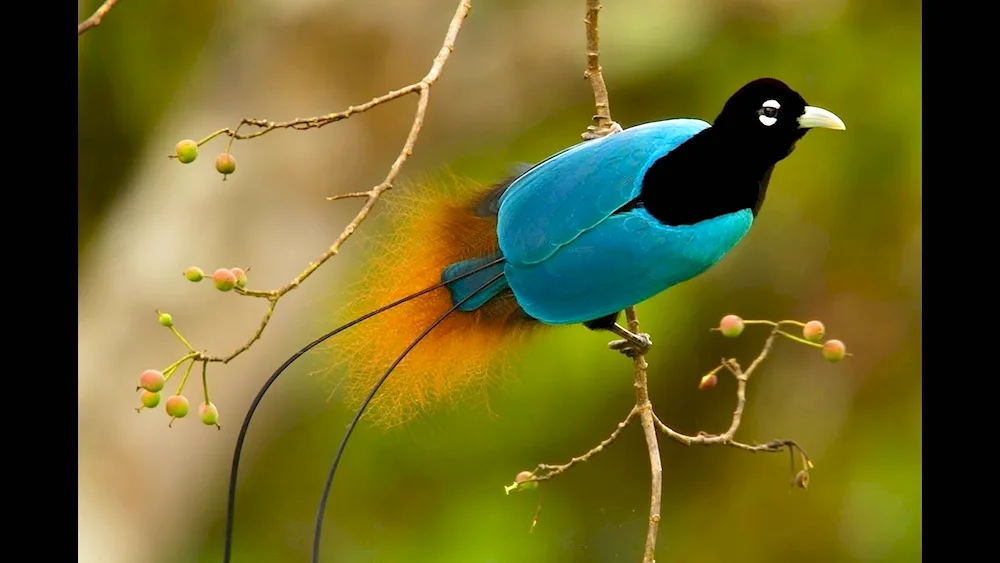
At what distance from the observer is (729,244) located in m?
0.68

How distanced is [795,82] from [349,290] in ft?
2.97

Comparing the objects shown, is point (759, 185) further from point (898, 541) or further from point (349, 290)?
point (898, 541)

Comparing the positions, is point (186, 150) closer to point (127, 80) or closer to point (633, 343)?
point (633, 343)

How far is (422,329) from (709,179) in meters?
0.24

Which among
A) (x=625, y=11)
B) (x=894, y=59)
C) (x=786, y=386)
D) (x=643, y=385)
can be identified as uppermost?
(x=625, y=11)

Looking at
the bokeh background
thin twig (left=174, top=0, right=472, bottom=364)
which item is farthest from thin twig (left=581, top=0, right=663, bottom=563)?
the bokeh background

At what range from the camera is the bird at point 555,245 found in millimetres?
677

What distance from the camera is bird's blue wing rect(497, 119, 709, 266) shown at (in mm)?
693

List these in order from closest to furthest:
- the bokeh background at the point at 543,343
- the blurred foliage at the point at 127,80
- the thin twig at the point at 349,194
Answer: the thin twig at the point at 349,194 < the bokeh background at the point at 543,343 < the blurred foliage at the point at 127,80

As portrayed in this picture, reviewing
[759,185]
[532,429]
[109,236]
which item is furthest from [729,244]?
[109,236]

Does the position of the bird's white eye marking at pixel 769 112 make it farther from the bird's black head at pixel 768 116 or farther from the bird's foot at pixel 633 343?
the bird's foot at pixel 633 343

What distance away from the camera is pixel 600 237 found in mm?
686

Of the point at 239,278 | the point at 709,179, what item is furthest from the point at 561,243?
the point at 239,278

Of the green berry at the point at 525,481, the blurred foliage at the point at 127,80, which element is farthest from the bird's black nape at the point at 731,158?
the blurred foliage at the point at 127,80
